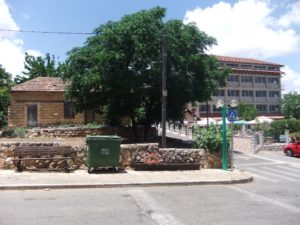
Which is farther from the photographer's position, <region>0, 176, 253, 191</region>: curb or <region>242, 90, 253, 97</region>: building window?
<region>242, 90, 253, 97</region>: building window

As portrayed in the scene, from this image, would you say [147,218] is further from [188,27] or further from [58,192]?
[188,27]

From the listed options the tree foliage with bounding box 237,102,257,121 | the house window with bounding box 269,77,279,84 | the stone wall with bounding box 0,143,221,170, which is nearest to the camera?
the stone wall with bounding box 0,143,221,170

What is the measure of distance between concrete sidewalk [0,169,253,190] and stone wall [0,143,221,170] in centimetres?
61

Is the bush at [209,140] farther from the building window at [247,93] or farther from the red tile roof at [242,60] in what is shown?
the building window at [247,93]

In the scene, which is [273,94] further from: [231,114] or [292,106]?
[231,114]

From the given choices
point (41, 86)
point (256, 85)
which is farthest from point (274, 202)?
point (256, 85)

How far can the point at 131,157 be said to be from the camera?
16.8m

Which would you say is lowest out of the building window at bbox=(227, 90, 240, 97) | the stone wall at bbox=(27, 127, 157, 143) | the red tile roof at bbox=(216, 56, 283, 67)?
the stone wall at bbox=(27, 127, 157, 143)

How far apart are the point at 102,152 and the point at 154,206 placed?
5.49 m

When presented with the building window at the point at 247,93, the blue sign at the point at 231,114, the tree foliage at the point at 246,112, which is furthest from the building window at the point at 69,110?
the building window at the point at 247,93

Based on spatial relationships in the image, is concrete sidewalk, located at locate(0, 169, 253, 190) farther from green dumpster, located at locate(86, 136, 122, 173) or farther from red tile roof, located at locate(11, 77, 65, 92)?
red tile roof, located at locate(11, 77, 65, 92)

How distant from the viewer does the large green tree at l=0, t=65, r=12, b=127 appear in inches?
1438

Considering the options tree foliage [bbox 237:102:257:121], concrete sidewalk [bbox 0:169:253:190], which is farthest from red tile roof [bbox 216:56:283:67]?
concrete sidewalk [bbox 0:169:253:190]

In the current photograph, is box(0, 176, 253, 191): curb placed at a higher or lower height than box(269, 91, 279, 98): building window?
lower
